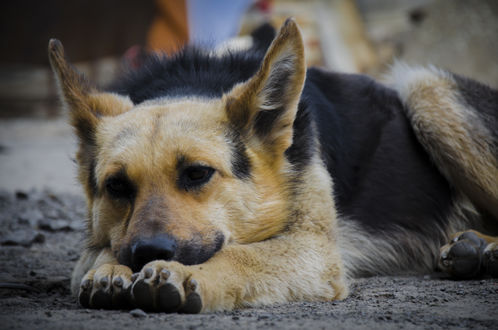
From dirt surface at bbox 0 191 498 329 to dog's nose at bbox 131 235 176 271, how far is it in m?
0.30

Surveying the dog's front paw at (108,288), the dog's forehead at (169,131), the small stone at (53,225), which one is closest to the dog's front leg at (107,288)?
the dog's front paw at (108,288)

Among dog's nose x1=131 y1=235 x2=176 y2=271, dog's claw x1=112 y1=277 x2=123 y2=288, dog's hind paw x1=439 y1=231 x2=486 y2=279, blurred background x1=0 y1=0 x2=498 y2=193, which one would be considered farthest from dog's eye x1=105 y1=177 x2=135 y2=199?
blurred background x1=0 y1=0 x2=498 y2=193

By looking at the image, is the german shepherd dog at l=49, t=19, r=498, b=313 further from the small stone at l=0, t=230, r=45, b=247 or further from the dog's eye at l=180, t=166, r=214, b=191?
the small stone at l=0, t=230, r=45, b=247

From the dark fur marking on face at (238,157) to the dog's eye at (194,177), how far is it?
0.71 feet

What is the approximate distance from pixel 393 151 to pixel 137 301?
2.74 m

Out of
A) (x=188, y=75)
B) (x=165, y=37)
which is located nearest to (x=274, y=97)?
(x=188, y=75)

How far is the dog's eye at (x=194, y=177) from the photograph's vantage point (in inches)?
115

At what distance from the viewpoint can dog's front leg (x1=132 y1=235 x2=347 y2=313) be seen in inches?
96.7

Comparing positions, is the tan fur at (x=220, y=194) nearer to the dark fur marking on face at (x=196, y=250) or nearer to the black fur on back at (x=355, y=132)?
the dark fur marking on face at (x=196, y=250)

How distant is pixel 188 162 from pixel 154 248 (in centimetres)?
56

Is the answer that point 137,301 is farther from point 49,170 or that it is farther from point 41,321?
point 49,170

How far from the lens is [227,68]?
4004mm

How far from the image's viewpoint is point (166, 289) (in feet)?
7.99

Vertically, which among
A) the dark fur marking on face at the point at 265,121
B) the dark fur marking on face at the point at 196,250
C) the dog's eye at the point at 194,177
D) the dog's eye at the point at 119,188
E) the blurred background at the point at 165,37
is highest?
the blurred background at the point at 165,37
